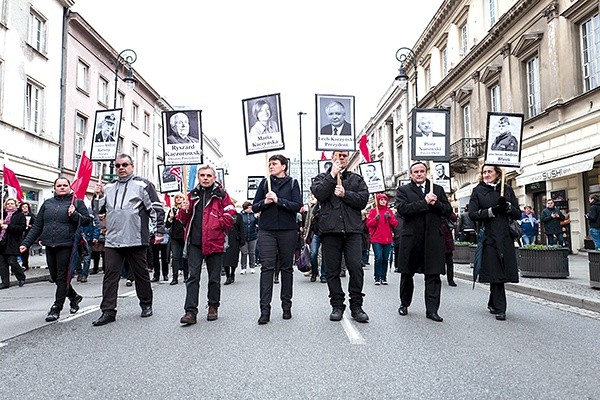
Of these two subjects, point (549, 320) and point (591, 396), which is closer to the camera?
point (591, 396)

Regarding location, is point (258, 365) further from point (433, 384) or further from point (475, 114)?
point (475, 114)

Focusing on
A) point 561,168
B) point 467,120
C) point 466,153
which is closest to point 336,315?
point 561,168

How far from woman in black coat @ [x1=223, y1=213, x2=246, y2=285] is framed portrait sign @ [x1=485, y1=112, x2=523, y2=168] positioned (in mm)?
5410

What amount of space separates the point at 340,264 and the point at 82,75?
25532mm

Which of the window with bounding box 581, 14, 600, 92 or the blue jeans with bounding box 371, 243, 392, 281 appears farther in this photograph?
the window with bounding box 581, 14, 600, 92

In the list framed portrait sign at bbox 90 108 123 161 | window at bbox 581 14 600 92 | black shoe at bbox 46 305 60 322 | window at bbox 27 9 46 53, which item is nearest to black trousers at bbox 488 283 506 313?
black shoe at bbox 46 305 60 322

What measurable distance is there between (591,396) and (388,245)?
7.72 metres

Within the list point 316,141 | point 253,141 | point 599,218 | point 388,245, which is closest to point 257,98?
point 253,141

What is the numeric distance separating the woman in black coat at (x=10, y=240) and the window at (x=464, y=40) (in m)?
25.7

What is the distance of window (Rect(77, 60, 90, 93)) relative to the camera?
27309mm

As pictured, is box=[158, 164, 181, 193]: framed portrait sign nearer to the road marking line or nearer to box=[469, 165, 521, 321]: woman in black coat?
the road marking line

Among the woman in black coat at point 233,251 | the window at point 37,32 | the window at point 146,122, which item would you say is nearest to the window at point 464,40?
the window at point 37,32

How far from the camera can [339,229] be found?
21.2 ft

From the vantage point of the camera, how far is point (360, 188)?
6750 mm
